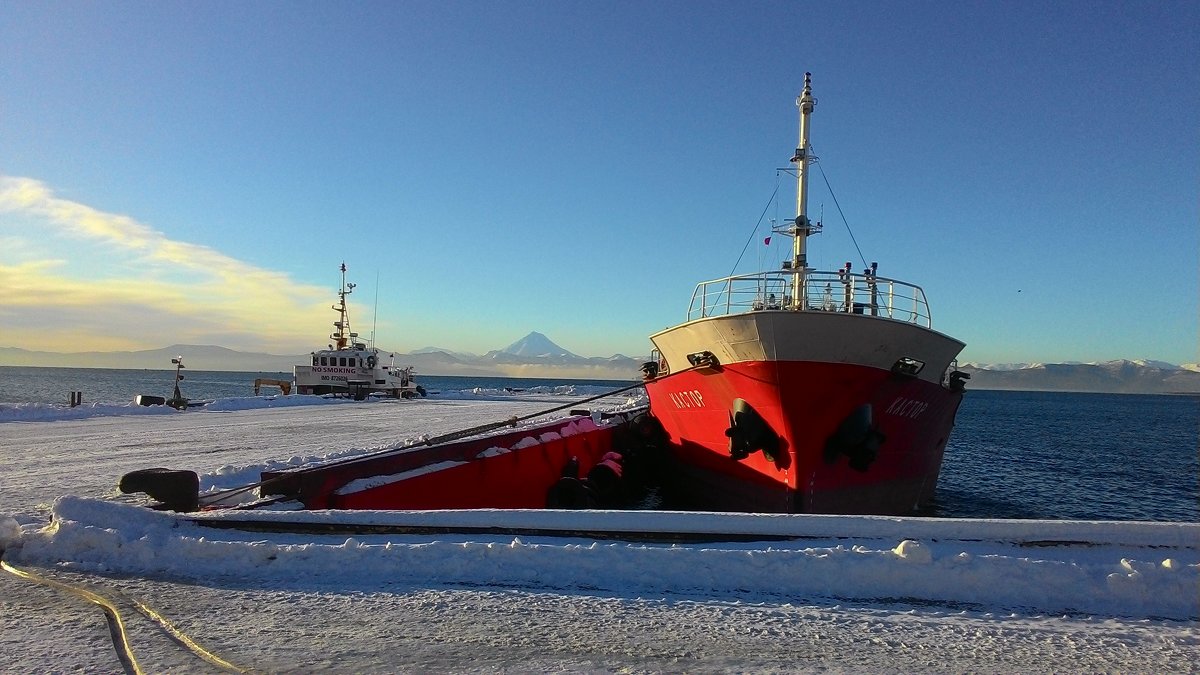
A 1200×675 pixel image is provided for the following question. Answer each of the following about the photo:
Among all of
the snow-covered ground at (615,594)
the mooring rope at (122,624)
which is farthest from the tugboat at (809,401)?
the mooring rope at (122,624)

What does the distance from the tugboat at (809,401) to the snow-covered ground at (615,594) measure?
16.1 ft

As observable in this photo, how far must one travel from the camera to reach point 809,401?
32.0 ft

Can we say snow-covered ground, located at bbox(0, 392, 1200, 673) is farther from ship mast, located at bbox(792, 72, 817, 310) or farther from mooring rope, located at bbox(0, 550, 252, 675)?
ship mast, located at bbox(792, 72, 817, 310)

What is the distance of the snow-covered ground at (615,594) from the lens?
3369 mm

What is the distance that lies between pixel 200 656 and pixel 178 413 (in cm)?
2341

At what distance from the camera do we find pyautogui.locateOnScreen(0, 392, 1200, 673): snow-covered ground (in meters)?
3.37

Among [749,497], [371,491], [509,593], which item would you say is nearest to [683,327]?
[749,497]

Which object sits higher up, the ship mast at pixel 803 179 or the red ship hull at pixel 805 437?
the ship mast at pixel 803 179

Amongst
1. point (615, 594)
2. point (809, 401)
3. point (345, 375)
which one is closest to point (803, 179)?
point (809, 401)

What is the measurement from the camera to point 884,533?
15.9 ft

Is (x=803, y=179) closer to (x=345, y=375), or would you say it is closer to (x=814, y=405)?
(x=814, y=405)

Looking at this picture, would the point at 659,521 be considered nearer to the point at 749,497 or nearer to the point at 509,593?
the point at 509,593

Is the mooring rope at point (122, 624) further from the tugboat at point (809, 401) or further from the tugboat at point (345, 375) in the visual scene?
the tugboat at point (345, 375)

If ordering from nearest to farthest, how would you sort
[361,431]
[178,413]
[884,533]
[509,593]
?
[509,593] < [884,533] < [361,431] < [178,413]
